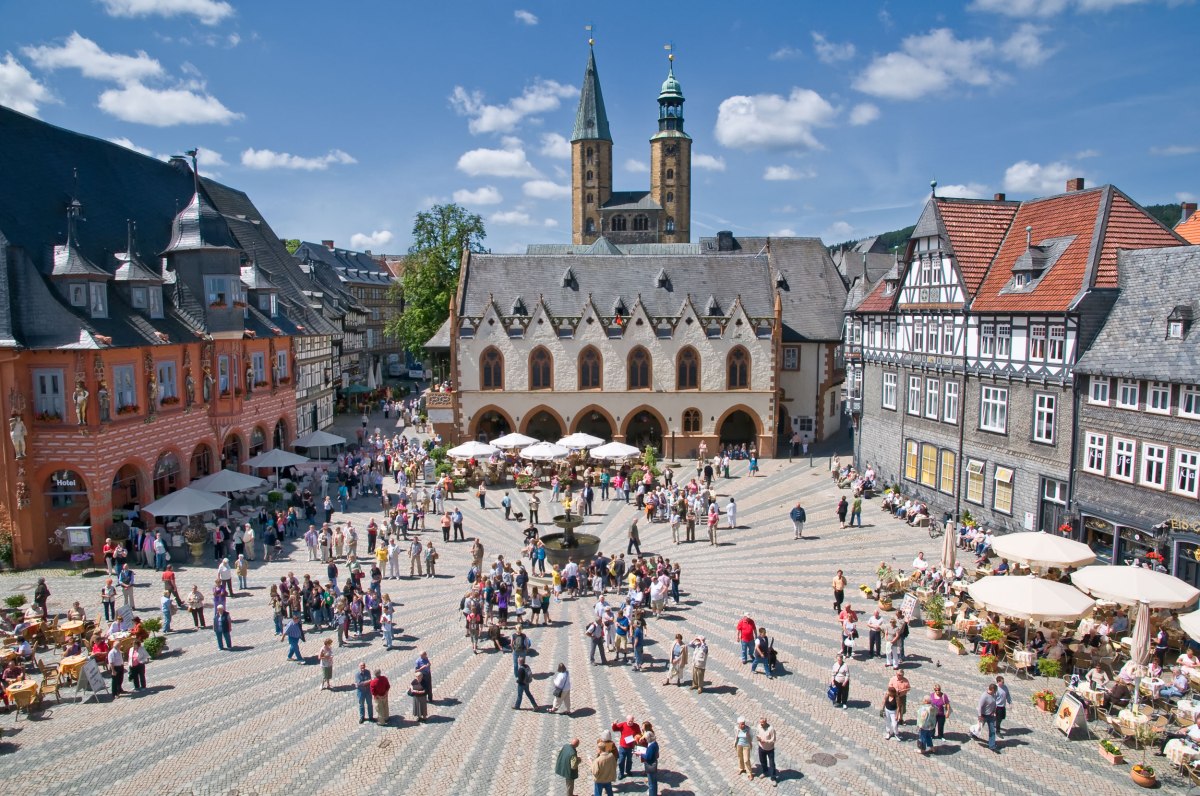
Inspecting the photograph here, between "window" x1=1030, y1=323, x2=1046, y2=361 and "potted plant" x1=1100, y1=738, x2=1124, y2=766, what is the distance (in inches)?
608

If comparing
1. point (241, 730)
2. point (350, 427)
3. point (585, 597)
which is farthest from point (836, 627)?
point (350, 427)

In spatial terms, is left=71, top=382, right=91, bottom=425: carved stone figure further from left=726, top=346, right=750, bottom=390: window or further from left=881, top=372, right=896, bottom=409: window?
left=881, top=372, right=896, bottom=409: window

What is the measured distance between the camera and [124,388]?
2928 cm

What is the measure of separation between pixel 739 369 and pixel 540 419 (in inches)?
453

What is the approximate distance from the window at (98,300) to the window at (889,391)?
31.2 meters

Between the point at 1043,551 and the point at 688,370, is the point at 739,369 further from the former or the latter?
the point at 1043,551

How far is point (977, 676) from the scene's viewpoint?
18.9 meters

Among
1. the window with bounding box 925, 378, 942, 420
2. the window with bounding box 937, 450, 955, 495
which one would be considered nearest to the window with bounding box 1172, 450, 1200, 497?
the window with bounding box 937, 450, 955, 495

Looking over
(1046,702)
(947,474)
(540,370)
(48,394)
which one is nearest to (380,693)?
(1046,702)

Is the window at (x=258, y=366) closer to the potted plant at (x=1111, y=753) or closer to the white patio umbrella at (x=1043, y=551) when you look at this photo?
the white patio umbrella at (x=1043, y=551)

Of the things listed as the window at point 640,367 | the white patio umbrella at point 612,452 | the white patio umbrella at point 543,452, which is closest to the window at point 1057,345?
the white patio umbrella at point 612,452

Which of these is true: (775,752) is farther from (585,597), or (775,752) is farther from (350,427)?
(350,427)

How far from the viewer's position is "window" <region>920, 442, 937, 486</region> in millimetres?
33388

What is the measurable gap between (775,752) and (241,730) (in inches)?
406
